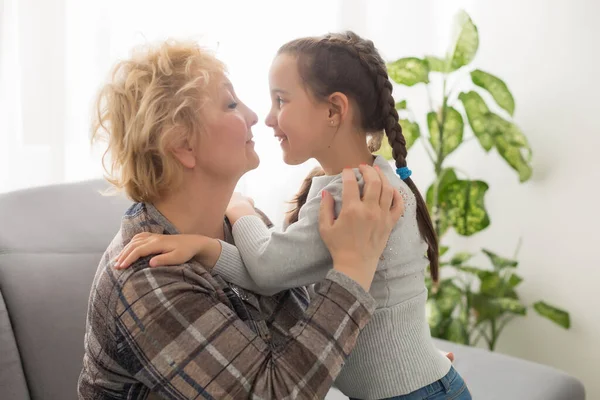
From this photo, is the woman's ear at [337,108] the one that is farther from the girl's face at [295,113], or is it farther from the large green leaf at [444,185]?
the large green leaf at [444,185]

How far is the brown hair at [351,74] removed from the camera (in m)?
1.34

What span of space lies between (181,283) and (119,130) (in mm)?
313

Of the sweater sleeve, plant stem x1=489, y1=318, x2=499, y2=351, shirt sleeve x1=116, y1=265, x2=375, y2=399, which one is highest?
the sweater sleeve

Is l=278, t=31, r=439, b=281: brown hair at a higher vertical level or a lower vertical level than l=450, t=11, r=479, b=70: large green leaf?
lower

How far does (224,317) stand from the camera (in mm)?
1146

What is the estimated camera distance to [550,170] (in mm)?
2730

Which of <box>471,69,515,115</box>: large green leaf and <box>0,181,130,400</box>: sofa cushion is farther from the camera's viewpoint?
<box>471,69,515,115</box>: large green leaf

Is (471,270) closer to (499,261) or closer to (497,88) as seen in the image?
(499,261)

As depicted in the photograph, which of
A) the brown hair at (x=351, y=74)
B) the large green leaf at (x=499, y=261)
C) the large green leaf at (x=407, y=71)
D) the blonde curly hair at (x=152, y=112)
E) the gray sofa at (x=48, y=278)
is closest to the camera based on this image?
the blonde curly hair at (x=152, y=112)

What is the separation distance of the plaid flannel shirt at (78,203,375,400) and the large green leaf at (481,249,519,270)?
1.69 metres

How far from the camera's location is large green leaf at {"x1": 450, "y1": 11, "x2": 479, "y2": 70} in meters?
2.52

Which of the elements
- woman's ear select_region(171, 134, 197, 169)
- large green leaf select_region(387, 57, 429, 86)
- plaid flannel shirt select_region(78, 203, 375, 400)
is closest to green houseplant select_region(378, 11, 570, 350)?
large green leaf select_region(387, 57, 429, 86)

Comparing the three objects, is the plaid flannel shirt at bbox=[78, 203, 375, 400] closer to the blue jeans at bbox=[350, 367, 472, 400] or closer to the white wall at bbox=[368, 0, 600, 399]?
the blue jeans at bbox=[350, 367, 472, 400]

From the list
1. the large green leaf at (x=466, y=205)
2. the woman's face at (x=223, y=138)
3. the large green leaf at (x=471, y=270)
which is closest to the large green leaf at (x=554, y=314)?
the large green leaf at (x=471, y=270)
